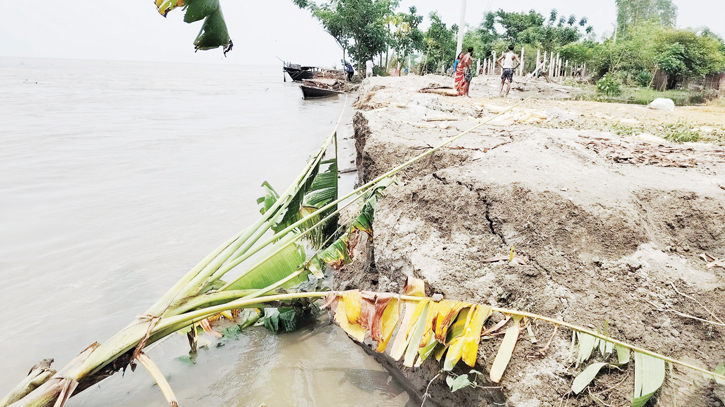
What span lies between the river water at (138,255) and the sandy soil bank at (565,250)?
2.32ft

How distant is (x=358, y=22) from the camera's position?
34531mm

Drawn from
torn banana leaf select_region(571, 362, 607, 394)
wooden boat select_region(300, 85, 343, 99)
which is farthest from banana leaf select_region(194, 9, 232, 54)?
wooden boat select_region(300, 85, 343, 99)

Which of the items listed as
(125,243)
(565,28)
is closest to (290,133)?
(125,243)

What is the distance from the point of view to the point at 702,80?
20688 mm

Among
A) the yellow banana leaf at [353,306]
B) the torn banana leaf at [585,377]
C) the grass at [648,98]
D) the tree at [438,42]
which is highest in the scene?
the tree at [438,42]

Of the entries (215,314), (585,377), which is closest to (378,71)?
(215,314)

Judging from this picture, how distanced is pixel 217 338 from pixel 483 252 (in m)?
1.93

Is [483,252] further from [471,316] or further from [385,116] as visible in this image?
[385,116]

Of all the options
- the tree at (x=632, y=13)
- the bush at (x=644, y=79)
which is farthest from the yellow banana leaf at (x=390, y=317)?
the tree at (x=632, y=13)

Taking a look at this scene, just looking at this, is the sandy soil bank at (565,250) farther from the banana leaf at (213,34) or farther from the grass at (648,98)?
the grass at (648,98)

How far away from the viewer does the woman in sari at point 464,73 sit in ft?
36.9

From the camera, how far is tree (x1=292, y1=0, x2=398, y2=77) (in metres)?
33.8

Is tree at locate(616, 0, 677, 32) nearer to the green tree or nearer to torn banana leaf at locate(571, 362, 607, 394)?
the green tree

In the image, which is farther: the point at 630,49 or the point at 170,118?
the point at 630,49
